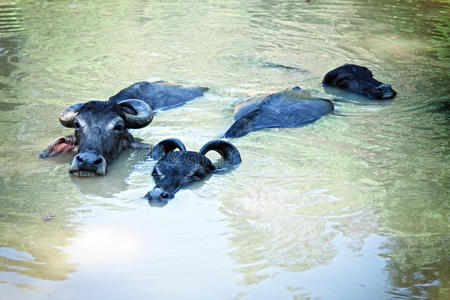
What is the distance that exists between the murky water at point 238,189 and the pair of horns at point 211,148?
155 millimetres

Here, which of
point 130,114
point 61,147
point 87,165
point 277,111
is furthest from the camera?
point 277,111

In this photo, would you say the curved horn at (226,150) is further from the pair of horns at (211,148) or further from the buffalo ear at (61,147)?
the buffalo ear at (61,147)

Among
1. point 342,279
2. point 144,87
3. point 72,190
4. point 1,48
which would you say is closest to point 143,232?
point 72,190

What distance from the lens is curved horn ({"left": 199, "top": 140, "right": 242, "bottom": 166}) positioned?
6.98m

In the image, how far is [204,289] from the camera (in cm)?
471

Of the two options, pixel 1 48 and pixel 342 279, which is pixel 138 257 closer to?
pixel 342 279

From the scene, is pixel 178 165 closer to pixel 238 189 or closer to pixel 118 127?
pixel 238 189

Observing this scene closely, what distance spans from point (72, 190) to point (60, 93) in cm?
389

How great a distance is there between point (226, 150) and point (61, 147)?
6.93 ft

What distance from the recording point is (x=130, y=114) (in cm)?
795

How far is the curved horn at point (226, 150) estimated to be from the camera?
22.9 ft

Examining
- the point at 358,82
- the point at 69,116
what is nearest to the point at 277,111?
the point at 358,82

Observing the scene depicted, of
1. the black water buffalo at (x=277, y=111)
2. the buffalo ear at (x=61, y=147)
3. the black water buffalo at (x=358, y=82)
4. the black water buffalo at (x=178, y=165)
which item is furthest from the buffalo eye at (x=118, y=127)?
the black water buffalo at (x=358, y=82)

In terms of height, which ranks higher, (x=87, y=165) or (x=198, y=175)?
(x=87, y=165)
